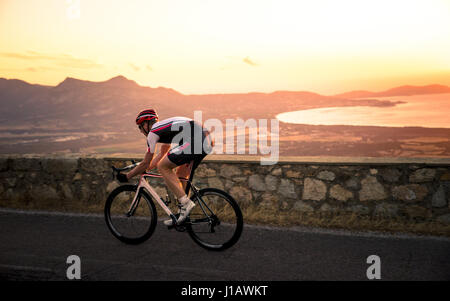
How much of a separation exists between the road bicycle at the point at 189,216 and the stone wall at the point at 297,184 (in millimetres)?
1645

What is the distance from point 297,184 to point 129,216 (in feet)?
9.55

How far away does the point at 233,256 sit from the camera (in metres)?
4.20

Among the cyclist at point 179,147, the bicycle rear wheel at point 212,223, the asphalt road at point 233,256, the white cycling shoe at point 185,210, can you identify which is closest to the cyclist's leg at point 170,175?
the cyclist at point 179,147

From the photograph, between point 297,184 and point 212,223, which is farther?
point 297,184

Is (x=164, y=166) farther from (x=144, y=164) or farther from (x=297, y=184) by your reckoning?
(x=297, y=184)

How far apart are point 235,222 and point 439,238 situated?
117 inches

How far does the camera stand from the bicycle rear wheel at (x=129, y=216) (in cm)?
462

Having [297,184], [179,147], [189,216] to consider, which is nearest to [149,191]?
[189,216]

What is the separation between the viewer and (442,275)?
360 cm

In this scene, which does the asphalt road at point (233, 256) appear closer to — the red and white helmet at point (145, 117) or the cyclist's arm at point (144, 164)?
the cyclist's arm at point (144, 164)

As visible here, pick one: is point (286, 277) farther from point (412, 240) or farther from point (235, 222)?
point (412, 240)

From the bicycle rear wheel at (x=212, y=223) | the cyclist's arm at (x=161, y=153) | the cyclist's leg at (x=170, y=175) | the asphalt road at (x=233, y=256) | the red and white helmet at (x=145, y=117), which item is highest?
the red and white helmet at (x=145, y=117)
